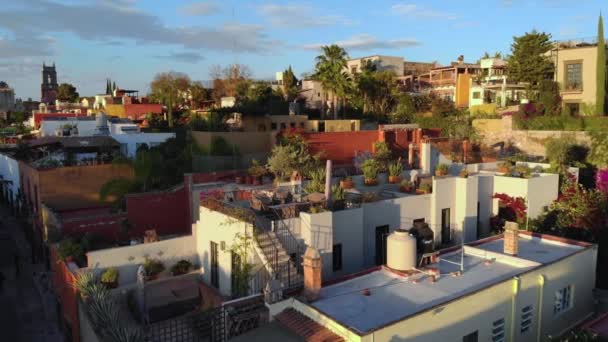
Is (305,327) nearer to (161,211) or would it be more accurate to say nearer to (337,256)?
(337,256)

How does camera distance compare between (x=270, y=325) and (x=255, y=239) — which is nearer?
(x=270, y=325)

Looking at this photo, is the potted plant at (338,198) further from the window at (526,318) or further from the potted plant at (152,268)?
the potted plant at (152,268)

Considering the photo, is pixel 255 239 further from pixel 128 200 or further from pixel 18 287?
pixel 18 287

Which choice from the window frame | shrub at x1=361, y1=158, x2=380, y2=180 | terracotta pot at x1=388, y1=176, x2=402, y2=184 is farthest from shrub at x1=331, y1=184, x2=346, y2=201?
the window frame

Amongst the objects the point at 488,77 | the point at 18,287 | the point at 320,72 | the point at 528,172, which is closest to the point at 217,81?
the point at 320,72

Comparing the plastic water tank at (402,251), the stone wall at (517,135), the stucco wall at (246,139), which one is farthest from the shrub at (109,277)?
the stone wall at (517,135)

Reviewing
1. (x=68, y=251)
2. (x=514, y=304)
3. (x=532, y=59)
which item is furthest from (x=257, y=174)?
(x=532, y=59)
